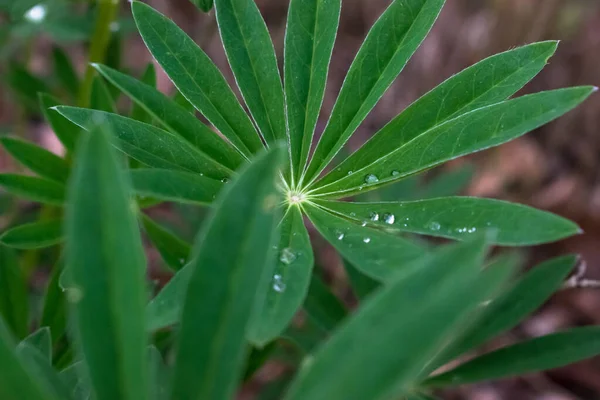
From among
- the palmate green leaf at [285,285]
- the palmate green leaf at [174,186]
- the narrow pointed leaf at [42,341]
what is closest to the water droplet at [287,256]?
the palmate green leaf at [285,285]

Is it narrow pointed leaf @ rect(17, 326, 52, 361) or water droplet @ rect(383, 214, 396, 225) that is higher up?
water droplet @ rect(383, 214, 396, 225)

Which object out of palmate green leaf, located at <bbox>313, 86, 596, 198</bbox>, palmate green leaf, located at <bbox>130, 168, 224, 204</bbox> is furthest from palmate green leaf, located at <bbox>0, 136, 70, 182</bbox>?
palmate green leaf, located at <bbox>313, 86, 596, 198</bbox>

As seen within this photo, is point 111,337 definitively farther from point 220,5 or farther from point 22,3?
point 22,3

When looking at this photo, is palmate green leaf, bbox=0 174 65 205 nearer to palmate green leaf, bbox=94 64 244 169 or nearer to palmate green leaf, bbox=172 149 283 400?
palmate green leaf, bbox=94 64 244 169

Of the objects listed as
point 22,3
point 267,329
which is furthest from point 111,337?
point 22,3

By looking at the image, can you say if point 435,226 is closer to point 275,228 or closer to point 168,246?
point 275,228

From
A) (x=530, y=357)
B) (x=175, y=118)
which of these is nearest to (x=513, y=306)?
(x=530, y=357)
